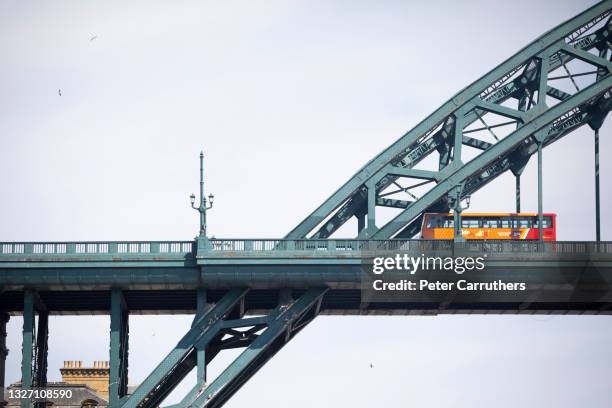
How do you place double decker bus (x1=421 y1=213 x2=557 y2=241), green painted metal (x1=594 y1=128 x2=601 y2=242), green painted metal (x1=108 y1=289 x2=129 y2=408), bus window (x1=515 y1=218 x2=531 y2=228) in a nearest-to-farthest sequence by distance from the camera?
1. green painted metal (x1=108 y1=289 x2=129 y2=408)
2. green painted metal (x1=594 y1=128 x2=601 y2=242)
3. double decker bus (x1=421 y1=213 x2=557 y2=241)
4. bus window (x1=515 y1=218 x2=531 y2=228)

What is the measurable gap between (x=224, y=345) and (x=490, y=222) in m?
23.9

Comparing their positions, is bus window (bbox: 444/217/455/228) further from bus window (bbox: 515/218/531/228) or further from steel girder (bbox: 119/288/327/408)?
steel girder (bbox: 119/288/327/408)

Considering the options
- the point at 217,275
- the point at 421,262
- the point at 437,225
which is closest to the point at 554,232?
the point at 437,225

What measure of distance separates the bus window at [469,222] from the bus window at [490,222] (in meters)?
0.51

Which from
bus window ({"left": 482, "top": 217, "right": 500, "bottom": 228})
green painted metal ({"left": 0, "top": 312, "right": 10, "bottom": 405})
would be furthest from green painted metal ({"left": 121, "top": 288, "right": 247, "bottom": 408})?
bus window ({"left": 482, "top": 217, "right": 500, "bottom": 228})

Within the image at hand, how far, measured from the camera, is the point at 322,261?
358ft

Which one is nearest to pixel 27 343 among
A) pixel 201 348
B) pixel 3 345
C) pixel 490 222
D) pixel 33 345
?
pixel 33 345

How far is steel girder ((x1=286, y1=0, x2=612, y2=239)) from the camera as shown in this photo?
113312 millimetres

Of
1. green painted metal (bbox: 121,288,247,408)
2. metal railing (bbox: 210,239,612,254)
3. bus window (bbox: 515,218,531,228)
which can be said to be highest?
bus window (bbox: 515,218,531,228)

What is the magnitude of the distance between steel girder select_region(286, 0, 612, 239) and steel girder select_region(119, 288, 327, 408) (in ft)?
16.4

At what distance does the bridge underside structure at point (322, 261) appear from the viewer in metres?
109

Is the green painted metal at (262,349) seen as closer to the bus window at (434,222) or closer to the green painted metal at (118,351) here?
the green painted metal at (118,351)

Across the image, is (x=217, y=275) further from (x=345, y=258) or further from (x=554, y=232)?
(x=554, y=232)

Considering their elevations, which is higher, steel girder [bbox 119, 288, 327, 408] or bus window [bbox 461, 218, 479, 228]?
bus window [bbox 461, 218, 479, 228]
